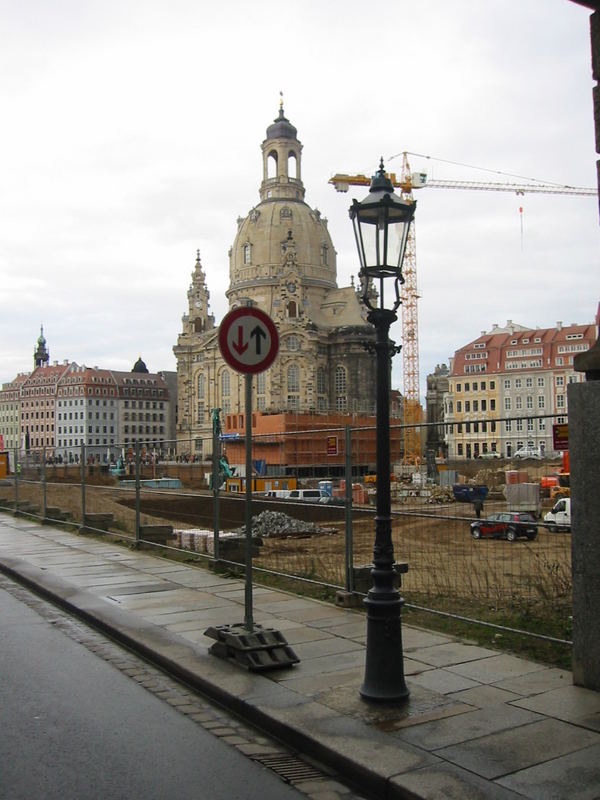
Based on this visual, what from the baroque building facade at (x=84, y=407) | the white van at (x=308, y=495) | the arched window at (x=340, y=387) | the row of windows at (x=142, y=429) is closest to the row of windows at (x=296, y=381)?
the arched window at (x=340, y=387)

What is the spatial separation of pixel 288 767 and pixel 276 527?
43.8 feet

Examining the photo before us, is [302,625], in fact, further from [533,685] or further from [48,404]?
[48,404]

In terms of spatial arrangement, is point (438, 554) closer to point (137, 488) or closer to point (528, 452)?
point (528, 452)

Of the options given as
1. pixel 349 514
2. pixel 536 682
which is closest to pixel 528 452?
pixel 536 682

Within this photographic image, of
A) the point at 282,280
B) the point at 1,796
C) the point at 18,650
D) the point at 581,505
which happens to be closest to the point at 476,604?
the point at 581,505

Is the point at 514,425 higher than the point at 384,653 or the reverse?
higher

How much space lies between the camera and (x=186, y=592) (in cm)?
1078

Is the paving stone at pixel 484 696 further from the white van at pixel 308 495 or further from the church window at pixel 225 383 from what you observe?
the church window at pixel 225 383

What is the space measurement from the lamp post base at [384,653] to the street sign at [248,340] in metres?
2.43

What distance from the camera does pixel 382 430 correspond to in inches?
256

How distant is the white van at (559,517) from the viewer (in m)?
7.12

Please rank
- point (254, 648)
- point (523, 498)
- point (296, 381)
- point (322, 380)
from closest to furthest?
1. point (254, 648)
2. point (523, 498)
3. point (296, 381)
4. point (322, 380)

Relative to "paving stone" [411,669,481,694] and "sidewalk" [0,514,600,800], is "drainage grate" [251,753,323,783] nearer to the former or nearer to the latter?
"sidewalk" [0,514,600,800]

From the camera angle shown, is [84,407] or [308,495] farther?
[84,407]
